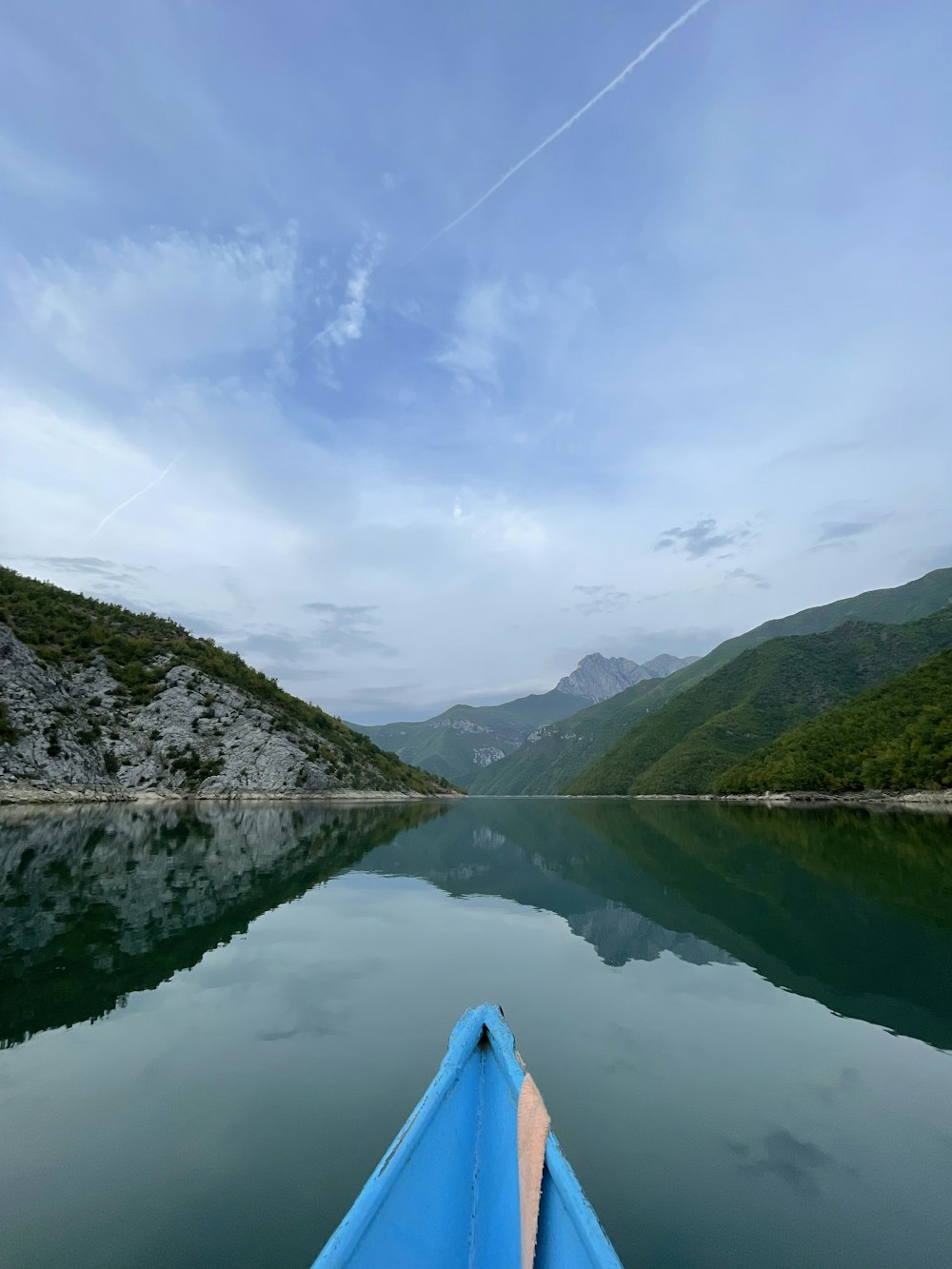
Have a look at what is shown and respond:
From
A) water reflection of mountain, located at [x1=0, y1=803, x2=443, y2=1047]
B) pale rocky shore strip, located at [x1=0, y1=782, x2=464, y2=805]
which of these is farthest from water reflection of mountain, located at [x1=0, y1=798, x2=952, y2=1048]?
pale rocky shore strip, located at [x1=0, y1=782, x2=464, y2=805]

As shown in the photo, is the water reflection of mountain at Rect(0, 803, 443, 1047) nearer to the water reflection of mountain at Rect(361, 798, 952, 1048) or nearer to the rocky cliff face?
the water reflection of mountain at Rect(361, 798, 952, 1048)

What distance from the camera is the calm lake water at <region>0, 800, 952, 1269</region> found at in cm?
657

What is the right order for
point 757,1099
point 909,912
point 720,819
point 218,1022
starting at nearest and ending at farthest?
point 757,1099 → point 218,1022 → point 909,912 → point 720,819

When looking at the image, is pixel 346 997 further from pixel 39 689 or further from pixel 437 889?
pixel 39 689

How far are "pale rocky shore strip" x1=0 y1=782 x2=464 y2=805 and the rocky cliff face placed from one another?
0.50m

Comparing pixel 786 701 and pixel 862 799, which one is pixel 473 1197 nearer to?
pixel 862 799

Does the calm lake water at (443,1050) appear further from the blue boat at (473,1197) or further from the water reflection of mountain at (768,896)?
the blue boat at (473,1197)

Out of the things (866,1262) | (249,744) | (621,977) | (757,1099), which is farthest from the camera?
(249,744)

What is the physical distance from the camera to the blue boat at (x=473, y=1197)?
419 centimetres

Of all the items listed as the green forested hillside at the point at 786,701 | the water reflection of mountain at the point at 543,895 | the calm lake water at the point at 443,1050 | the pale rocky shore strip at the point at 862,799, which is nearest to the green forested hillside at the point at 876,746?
the pale rocky shore strip at the point at 862,799

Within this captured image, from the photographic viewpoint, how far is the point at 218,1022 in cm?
1227

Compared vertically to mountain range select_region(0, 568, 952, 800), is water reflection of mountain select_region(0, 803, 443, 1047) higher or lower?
lower

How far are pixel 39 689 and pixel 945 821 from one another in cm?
10203

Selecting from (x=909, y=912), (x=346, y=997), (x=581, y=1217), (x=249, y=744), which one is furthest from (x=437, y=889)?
(x=249, y=744)
